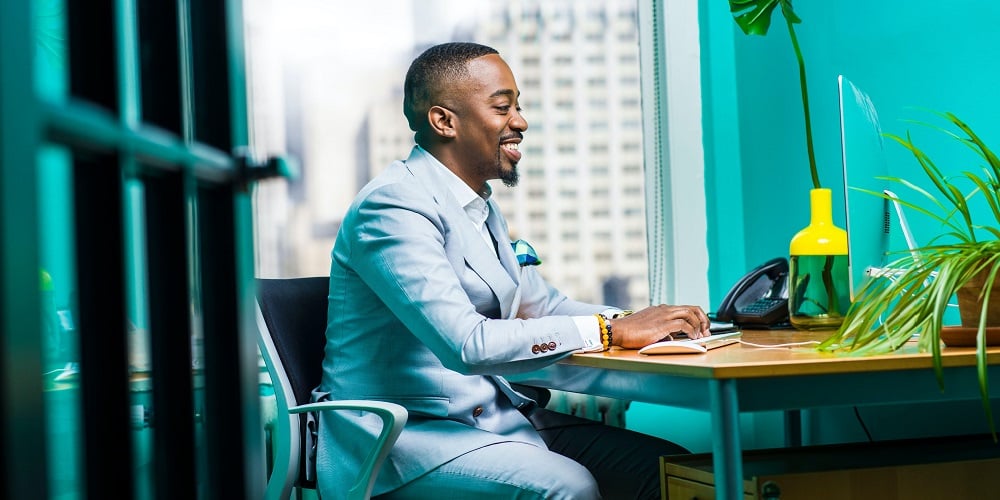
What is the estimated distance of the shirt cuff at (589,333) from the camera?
5.76 ft

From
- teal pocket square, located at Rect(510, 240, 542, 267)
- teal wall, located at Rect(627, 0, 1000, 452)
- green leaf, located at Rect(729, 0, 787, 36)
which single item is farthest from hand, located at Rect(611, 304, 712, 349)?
green leaf, located at Rect(729, 0, 787, 36)

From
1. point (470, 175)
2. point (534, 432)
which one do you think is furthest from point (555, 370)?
point (470, 175)

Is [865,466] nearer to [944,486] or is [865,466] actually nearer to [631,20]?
[944,486]

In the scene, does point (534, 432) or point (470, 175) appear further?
point (470, 175)

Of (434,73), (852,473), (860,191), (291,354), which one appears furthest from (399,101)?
(852,473)

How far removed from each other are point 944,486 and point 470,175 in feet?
3.90

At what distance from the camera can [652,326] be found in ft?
5.86

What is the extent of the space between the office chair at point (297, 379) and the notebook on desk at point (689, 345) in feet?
1.50

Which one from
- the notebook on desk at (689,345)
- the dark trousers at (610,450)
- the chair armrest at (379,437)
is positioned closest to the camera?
the notebook on desk at (689,345)

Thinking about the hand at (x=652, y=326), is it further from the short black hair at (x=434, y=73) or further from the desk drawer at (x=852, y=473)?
the short black hair at (x=434, y=73)

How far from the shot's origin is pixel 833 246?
1948 millimetres

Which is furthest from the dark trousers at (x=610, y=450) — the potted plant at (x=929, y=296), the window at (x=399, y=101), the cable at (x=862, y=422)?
the window at (x=399, y=101)

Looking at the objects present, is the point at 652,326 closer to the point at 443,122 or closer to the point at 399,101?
the point at 443,122

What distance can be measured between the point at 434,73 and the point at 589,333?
828 mm
